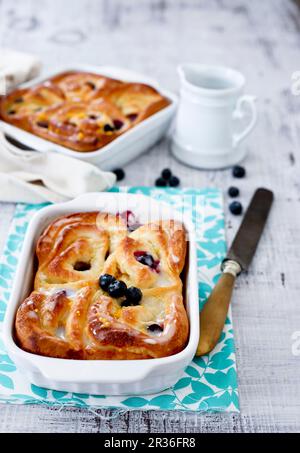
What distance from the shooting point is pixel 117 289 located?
148cm

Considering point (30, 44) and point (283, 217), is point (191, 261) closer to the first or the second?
point (283, 217)

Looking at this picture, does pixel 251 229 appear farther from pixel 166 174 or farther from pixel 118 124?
pixel 118 124

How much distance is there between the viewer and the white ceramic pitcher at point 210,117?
216cm

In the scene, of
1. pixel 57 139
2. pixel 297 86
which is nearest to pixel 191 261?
pixel 57 139

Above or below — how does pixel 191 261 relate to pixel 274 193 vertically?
above

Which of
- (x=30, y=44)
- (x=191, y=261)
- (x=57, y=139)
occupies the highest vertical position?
(x=191, y=261)

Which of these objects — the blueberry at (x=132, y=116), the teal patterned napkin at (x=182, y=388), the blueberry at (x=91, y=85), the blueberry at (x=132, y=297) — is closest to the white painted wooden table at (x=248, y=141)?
the teal patterned napkin at (x=182, y=388)

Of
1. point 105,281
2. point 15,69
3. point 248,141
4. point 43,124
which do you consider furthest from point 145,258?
point 15,69

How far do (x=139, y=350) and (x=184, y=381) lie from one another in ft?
0.61

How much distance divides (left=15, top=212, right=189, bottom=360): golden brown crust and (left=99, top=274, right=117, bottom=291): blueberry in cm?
2

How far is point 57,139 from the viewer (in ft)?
7.04

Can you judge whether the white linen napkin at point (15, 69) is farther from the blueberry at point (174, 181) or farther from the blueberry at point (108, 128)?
the blueberry at point (174, 181)

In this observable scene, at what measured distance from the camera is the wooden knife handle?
1.50 m

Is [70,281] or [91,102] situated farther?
[91,102]
